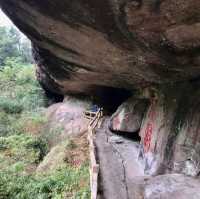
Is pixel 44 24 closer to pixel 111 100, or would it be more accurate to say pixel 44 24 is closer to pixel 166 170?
pixel 166 170

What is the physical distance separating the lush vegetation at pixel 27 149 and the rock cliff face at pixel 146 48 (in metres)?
2.46

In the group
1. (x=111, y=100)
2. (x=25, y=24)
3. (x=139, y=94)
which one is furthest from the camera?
(x=111, y=100)

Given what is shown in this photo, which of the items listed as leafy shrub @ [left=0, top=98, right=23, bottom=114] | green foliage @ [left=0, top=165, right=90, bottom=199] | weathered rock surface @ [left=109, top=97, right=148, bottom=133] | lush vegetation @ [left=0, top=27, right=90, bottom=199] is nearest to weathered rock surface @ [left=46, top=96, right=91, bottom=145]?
lush vegetation @ [left=0, top=27, right=90, bottom=199]

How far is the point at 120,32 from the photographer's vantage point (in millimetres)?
5102

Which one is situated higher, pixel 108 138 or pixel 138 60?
pixel 138 60

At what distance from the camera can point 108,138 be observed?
1309 centimetres

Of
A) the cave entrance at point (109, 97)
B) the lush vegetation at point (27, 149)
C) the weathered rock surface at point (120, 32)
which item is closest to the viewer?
the weathered rock surface at point (120, 32)

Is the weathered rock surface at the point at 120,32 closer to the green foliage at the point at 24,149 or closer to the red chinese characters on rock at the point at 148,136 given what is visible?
the red chinese characters on rock at the point at 148,136

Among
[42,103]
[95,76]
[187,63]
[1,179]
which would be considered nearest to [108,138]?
[95,76]

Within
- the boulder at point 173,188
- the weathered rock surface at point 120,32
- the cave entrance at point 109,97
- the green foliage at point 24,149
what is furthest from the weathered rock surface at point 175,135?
the cave entrance at point 109,97

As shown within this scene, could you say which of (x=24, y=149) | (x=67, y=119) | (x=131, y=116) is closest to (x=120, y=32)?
(x=131, y=116)

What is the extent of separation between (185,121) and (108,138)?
628 cm

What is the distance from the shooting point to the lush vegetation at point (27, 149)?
835cm

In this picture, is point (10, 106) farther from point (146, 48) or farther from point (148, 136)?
point (146, 48)
